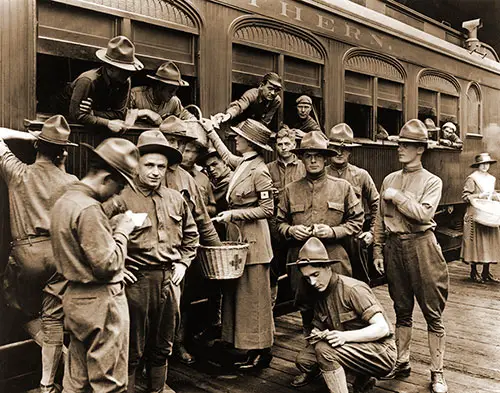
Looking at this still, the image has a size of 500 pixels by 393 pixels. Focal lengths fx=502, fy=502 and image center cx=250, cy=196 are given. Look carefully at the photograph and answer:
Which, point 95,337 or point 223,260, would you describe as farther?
point 223,260

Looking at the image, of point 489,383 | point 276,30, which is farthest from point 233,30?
point 489,383

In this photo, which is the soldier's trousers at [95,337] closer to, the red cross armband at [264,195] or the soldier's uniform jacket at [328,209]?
the red cross armband at [264,195]

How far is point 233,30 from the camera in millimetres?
5270

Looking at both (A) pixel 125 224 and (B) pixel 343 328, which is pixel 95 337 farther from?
(B) pixel 343 328

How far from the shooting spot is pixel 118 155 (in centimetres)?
249

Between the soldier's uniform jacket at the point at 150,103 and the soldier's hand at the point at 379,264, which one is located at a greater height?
the soldier's uniform jacket at the point at 150,103

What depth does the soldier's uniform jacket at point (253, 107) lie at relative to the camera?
517 cm

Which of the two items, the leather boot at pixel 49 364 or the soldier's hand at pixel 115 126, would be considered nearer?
the leather boot at pixel 49 364

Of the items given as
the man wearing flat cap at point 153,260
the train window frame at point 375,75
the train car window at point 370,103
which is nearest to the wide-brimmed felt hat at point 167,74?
the man wearing flat cap at point 153,260

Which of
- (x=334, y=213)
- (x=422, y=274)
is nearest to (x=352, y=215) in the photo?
(x=334, y=213)

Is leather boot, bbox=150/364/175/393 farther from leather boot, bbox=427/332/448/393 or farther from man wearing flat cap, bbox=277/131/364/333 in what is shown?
leather boot, bbox=427/332/448/393

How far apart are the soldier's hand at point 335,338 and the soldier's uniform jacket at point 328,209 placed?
2.93ft

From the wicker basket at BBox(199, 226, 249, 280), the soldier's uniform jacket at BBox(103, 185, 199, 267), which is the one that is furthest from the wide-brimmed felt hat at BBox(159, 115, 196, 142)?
the wicker basket at BBox(199, 226, 249, 280)

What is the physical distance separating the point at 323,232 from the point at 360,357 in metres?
1.07
